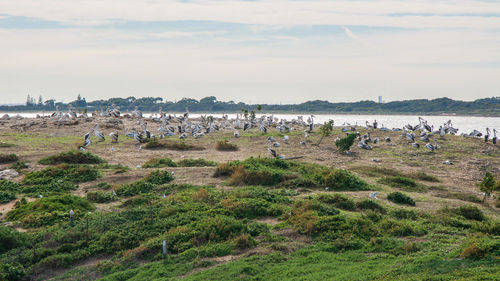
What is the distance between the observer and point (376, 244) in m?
12.1

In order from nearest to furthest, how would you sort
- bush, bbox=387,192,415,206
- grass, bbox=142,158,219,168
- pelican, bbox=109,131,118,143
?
bush, bbox=387,192,415,206, grass, bbox=142,158,219,168, pelican, bbox=109,131,118,143

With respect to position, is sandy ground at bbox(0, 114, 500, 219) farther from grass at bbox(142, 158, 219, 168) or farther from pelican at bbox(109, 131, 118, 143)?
grass at bbox(142, 158, 219, 168)

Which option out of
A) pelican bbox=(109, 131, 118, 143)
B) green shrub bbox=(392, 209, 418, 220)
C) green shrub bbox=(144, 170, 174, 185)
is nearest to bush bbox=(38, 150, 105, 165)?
green shrub bbox=(144, 170, 174, 185)

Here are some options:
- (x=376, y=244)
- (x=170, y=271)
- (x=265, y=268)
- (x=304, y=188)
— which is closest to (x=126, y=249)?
(x=170, y=271)

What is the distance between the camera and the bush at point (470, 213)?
1570 centimetres

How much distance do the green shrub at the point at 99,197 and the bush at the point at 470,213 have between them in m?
12.8

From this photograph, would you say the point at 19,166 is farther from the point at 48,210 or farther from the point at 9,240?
the point at 9,240

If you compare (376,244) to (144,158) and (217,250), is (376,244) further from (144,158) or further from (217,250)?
(144,158)

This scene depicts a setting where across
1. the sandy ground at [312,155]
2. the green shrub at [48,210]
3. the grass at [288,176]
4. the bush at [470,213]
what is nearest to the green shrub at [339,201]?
the sandy ground at [312,155]

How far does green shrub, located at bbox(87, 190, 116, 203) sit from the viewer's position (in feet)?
58.5

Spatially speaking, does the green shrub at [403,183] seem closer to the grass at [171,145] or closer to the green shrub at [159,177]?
the green shrub at [159,177]

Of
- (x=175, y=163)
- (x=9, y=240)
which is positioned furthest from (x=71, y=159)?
(x=9, y=240)

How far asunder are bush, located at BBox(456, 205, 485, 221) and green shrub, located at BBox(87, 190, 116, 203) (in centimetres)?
1279

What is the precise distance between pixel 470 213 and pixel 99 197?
13.6m
